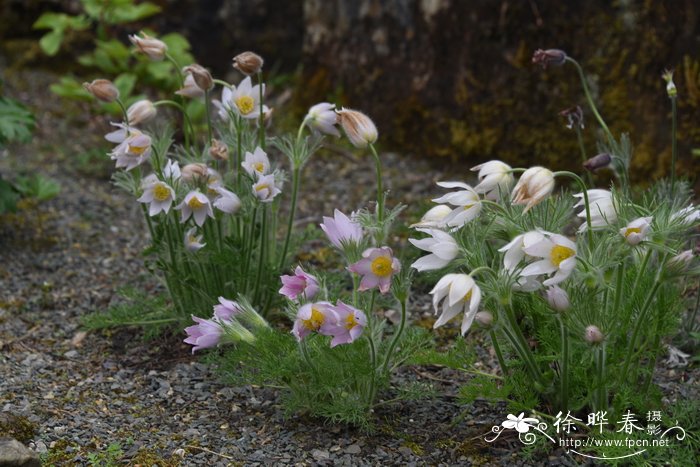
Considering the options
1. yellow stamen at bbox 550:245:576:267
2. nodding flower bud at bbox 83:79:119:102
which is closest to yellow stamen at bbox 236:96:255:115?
nodding flower bud at bbox 83:79:119:102

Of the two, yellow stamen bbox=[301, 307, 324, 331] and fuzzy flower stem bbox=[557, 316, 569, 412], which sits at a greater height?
yellow stamen bbox=[301, 307, 324, 331]

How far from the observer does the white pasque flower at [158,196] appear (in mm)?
3027

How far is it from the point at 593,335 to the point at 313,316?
2.41 ft

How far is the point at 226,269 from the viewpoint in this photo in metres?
3.26

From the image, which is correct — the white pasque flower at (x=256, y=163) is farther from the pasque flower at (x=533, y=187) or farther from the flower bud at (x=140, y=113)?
the pasque flower at (x=533, y=187)

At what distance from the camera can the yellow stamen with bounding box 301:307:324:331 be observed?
2516 mm

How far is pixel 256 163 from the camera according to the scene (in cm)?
305

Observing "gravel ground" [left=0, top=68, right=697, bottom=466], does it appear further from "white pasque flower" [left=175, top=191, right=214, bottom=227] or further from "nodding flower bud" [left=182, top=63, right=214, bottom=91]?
Answer: "nodding flower bud" [left=182, top=63, right=214, bottom=91]

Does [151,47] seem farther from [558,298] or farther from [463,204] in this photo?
[558,298]

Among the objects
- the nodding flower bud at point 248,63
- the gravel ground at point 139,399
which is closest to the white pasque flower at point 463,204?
the gravel ground at point 139,399

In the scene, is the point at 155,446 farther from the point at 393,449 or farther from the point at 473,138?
the point at 473,138

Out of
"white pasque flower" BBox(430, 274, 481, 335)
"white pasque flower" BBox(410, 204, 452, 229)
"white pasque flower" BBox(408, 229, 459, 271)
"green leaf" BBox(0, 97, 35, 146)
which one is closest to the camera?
"white pasque flower" BBox(430, 274, 481, 335)

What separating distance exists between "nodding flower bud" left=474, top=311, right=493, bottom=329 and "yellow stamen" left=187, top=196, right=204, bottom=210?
103cm

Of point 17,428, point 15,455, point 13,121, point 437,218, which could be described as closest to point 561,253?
point 437,218
